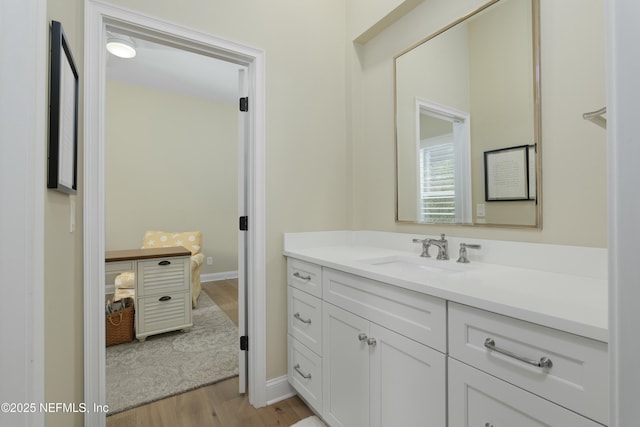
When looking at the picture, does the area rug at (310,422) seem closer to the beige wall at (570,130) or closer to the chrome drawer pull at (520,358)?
the chrome drawer pull at (520,358)

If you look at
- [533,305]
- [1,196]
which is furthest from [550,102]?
[1,196]

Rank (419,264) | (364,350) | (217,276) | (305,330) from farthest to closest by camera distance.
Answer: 1. (217,276)
2. (305,330)
3. (419,264)
4. (364,350)

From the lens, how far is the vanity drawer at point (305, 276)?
1.64 metres

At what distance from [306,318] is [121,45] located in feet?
10.0

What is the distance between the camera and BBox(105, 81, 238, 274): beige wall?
406cm

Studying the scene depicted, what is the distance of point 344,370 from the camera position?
4.70ft

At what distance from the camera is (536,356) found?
774mm

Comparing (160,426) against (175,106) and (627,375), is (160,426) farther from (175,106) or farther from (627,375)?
(175,106)

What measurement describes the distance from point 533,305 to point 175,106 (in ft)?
16.3

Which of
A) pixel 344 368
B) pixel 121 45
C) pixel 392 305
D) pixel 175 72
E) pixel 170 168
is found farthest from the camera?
pixel 170 168

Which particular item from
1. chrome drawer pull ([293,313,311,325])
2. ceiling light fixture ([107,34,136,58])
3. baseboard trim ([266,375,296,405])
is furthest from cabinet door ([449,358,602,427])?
ceiling light fixture ([107,34,136,58])

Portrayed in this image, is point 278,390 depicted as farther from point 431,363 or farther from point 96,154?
point 96,154

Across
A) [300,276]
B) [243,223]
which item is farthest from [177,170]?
[300,276]

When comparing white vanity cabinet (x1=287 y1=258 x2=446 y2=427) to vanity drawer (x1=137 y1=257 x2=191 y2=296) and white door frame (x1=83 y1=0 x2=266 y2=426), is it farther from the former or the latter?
vanity drawer (x1=137 y1=257 x2=191 y2=296)
